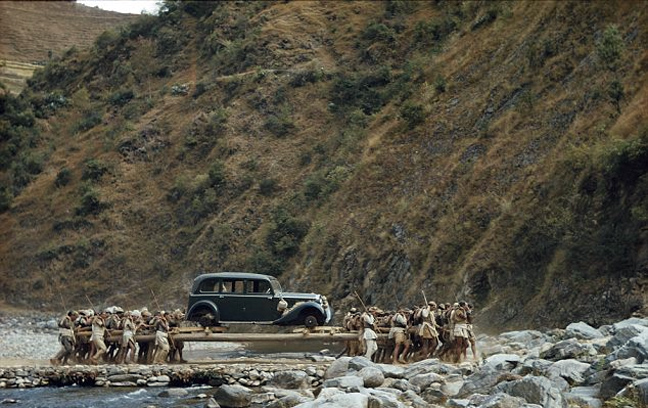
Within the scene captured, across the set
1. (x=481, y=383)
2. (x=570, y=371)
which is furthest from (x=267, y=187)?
(x=570, y=371)

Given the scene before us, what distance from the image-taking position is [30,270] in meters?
63.2

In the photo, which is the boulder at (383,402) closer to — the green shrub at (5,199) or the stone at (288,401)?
the stone at (288,401)

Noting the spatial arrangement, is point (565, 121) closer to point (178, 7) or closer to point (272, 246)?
point (272, 246)

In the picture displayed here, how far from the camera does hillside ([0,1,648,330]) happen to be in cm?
3519

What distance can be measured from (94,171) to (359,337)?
44.7 metres

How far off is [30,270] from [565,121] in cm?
3929

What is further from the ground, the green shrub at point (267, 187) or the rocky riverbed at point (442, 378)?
the green shrub at point (267, 187)

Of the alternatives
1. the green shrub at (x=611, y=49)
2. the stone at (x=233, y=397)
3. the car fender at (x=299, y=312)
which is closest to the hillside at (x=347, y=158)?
the green shrub at (x=611, y=49)

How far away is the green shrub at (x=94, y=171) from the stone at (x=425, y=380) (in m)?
50.5

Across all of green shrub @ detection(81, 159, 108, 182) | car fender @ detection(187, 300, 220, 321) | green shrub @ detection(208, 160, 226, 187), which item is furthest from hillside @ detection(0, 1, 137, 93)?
→ car fender @ detection(187, 300, 220, 321)

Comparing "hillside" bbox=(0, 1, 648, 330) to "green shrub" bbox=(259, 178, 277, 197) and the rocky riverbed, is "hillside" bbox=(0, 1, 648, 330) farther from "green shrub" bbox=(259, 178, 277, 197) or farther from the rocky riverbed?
the rocky riverbed

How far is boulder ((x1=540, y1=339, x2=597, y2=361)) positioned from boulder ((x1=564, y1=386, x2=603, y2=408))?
3.32 metres

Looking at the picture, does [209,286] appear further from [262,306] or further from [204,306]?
[262,306]

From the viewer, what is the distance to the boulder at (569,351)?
69.0 ft
